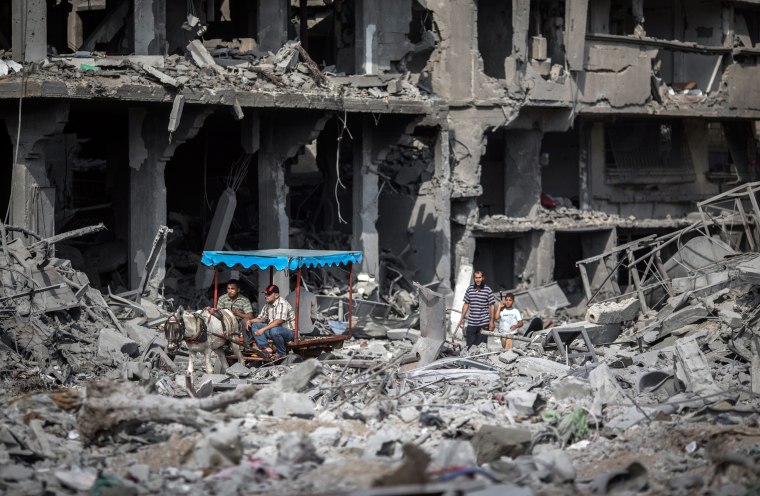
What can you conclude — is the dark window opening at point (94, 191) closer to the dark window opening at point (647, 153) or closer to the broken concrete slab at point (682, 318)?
the broken concrete slab at point (682, 318)

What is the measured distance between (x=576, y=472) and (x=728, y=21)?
21578 mm

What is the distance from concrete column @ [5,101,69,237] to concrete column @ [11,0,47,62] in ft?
2.40

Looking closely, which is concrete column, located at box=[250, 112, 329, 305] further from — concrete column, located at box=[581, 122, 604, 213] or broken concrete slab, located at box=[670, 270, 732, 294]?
concrete column, located at box=[581, 122, 604, 213]

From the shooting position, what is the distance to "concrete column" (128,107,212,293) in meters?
20.4

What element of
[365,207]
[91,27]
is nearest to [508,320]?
[365,207]

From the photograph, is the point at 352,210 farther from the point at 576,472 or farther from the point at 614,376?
the point at 576,472

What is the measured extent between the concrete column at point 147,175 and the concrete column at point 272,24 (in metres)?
2.75

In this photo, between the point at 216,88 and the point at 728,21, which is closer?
the point at 216,88

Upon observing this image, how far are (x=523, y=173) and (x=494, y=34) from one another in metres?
3.10

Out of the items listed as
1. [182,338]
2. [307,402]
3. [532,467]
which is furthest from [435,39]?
[532,467]

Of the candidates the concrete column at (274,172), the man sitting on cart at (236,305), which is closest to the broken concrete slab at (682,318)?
the man sitting on cart at (236,305)

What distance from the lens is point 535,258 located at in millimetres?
28172

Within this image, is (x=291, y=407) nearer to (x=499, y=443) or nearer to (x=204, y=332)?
(x=499, y=443)

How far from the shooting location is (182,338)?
54.1 ft
